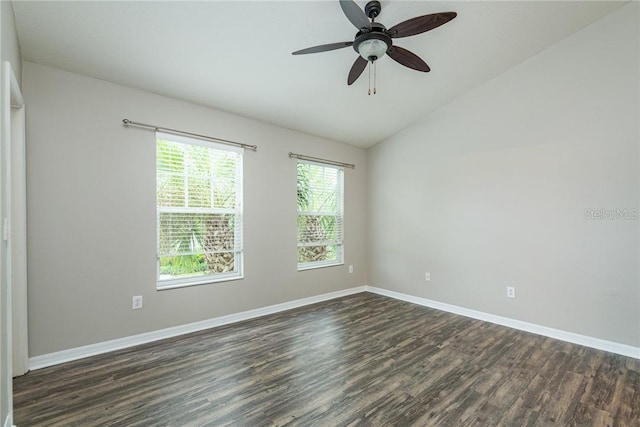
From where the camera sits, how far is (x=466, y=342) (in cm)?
312

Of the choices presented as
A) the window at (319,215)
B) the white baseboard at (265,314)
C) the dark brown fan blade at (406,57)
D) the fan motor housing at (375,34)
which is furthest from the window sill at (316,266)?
the fan motor housing at (375,34)

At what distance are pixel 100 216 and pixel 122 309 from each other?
0.90 meters

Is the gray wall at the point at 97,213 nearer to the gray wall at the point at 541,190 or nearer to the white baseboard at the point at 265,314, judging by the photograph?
the white baseboard at the point at 265,314

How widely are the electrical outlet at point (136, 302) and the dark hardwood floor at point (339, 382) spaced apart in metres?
0.37

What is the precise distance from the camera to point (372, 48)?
216cm

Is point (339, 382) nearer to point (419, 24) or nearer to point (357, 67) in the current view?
point (357, 67)

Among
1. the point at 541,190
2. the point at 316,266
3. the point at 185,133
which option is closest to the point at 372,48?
the point at 185,133

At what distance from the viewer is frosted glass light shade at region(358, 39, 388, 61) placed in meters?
2.12

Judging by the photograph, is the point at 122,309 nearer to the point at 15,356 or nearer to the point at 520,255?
the point at 15,356

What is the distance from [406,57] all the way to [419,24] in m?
0.35

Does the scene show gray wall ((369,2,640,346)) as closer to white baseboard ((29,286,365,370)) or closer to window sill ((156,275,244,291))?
white baseboard ((29,286,365,370))

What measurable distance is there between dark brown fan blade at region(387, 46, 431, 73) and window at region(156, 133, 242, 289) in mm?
2118

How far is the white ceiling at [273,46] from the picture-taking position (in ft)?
7.45

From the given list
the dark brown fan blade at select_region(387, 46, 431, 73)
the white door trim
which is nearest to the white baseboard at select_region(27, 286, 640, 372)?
the white door trim
